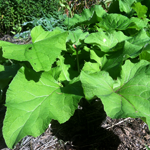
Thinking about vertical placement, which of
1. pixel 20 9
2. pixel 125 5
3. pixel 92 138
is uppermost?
pixel 125 5

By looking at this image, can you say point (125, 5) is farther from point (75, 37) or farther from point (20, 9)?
point (20, 9)

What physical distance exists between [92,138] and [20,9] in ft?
10.2

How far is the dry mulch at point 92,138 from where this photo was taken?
1472 mm

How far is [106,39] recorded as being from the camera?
1.38m

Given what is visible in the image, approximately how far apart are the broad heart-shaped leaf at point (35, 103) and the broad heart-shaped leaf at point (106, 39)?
40 centimetres

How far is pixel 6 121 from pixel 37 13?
9.81 feet

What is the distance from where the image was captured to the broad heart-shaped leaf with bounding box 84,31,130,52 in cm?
135

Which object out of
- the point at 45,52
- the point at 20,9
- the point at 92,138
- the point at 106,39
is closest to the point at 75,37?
the point at 106,39

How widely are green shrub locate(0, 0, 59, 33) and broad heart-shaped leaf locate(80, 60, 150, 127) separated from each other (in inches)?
114

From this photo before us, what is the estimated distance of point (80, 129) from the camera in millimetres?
1548

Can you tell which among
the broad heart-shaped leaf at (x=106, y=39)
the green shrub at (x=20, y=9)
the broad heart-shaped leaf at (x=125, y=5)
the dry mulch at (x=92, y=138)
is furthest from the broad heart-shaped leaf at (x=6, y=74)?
the green shrub at (x=20, y=9)

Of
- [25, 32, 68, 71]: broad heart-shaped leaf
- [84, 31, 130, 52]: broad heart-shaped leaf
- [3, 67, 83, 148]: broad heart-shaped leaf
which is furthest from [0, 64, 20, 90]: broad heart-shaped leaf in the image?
[84, 31, 130, 52]: broad heart-shaped leaf

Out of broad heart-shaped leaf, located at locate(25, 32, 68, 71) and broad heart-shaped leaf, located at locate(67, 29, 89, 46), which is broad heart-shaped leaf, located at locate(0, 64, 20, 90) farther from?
broad heart-shaped leaf, located at locate(67, 29, 89, 46)

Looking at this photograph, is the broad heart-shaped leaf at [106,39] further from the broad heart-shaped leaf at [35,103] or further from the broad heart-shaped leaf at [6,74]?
the broad heart-shaped leaf at [6,74]
